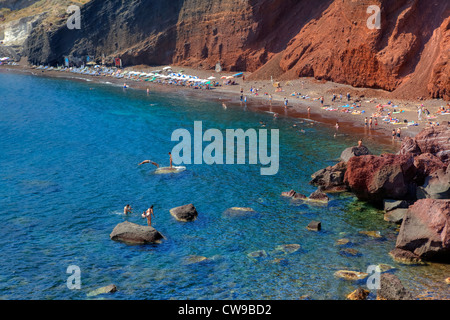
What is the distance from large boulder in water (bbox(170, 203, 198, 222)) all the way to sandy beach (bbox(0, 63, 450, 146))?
3202 cm

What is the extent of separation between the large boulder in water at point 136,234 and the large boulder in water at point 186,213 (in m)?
3.79

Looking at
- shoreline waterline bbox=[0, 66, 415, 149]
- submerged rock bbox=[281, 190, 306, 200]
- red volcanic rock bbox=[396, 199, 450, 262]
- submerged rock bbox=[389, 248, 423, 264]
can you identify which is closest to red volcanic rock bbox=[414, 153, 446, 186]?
red volcanic rock bbox=[396, 199, 450, 262]

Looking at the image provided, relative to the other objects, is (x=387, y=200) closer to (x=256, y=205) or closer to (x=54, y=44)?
(x=256, y=205)

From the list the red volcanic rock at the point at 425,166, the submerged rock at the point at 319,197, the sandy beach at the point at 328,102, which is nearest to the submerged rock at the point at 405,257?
the submerged rock at the point at 319,197

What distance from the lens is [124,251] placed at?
116 ft

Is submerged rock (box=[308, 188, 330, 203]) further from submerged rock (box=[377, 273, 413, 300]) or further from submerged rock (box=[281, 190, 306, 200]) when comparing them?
submerged rock (box=[377, 273, 413, 300])

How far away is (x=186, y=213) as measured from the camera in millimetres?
40844

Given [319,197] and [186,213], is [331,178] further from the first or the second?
[186,213]

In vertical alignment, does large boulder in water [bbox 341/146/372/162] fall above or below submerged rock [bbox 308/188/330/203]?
above

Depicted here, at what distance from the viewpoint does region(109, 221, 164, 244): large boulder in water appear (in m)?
36.7

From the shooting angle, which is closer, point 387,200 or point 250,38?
point 387,200

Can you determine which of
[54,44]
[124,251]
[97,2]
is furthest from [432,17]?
[54,44]

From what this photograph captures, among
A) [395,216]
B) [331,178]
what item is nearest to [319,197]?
[331,178]

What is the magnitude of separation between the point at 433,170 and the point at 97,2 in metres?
122
